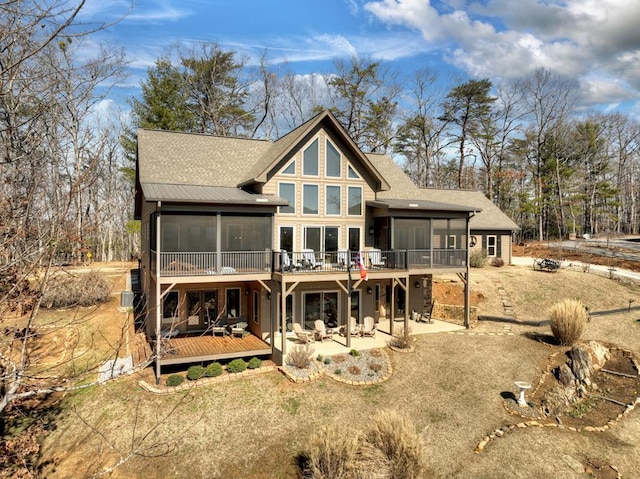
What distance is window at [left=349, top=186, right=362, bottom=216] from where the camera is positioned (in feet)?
65.5

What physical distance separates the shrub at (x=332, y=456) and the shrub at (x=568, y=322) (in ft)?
39.9

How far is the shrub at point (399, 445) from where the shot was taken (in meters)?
9.13

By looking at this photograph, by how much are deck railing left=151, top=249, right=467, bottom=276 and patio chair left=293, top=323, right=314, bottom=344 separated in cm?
278

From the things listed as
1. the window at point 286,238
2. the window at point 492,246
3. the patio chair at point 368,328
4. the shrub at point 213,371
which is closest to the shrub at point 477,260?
the window at point 492,246

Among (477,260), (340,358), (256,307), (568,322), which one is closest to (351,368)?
(340,358)

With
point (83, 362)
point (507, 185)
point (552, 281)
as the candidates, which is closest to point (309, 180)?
point (83, 362)

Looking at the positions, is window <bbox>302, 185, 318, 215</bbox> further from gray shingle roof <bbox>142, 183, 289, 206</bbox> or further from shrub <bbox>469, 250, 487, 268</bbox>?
shrub <bbox>469, 250, 487, 268</bbox>

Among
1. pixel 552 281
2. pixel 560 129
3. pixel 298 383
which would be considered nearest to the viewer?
pixel 298 383

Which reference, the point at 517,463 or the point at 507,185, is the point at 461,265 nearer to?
the point at 517,463

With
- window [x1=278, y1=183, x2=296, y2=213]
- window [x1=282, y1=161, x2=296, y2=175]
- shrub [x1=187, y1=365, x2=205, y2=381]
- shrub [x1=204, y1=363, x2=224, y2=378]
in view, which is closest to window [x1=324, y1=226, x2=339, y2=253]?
window [x1=278, y1=183, x2=296, y2=213]

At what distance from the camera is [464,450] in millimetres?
10477

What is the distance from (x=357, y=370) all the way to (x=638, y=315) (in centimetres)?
1687

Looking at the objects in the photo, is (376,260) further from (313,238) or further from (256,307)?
(256,307)

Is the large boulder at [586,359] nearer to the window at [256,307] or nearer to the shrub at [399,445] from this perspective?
the shrub at [399,445]
